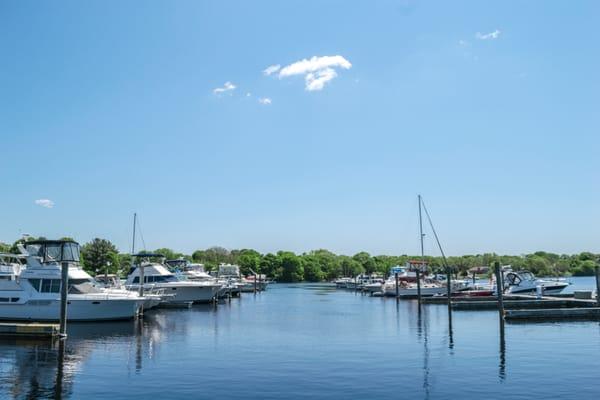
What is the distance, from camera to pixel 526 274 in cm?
7706

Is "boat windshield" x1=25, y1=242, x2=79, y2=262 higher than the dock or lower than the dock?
higher

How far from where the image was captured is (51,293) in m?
44.8

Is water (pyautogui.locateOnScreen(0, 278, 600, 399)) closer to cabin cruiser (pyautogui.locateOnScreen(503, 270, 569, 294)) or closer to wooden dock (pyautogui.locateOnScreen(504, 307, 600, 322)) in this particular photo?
wooden dock (pyautogui.locateOnScreen(504, 307, 600, 322))

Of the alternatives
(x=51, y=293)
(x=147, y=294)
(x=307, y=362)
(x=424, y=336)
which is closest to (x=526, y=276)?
(x=424, y=336)

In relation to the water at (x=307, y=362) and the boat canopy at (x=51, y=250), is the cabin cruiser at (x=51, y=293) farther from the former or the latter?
the water at (x=307, y=362)

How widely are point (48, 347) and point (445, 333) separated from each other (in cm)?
2916

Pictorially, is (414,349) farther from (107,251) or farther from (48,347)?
(107,251)

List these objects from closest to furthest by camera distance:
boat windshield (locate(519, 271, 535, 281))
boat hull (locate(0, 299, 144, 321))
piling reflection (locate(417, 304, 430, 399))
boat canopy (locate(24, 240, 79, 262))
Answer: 1. piling reflection (locate(417, 304, 430, 399))
2. boat hull (locate(0, 299, 144, 321))
3. boat canopy (locate(24, 240, 79, 262))
4. boat windshield (locate(519, 271, 535, 281))

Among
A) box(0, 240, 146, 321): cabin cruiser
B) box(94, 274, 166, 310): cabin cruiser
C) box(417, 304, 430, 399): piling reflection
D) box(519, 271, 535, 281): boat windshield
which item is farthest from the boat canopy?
box(519, 271, 535, 281): boat windshield

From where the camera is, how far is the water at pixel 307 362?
75.6 ft

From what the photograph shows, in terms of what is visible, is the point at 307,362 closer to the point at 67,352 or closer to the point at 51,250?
the point at 67,352

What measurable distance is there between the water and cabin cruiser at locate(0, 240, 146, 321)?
206 centimetres

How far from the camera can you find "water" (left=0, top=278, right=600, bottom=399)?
75.6ft

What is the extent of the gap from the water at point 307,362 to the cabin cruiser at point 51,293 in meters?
2.06
